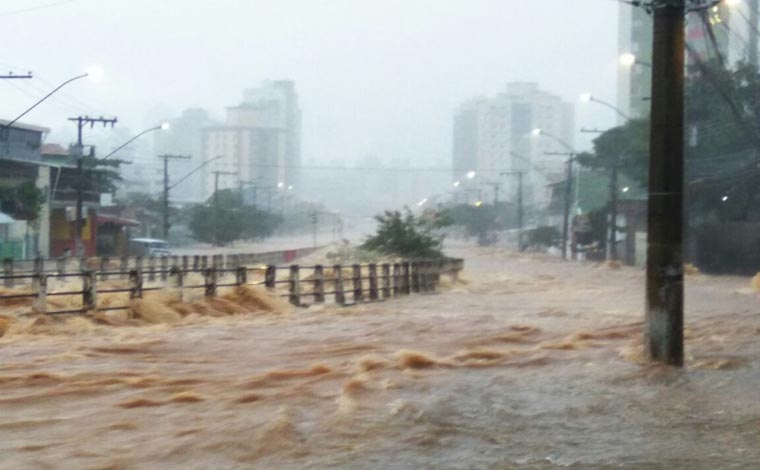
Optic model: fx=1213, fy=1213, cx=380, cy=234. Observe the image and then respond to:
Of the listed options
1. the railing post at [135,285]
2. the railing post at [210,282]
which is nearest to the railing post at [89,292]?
the railing post at [135,285]

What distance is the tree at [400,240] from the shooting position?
158 feet

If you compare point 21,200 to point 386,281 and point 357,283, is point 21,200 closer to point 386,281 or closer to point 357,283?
point 386,281

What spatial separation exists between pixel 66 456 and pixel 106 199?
5470 cm

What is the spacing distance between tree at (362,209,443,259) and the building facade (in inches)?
1493

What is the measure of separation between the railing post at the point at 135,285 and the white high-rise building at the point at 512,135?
113221 mm

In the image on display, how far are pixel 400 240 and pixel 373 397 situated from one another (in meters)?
37.1

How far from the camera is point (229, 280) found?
31375mm

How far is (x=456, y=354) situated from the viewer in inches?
607

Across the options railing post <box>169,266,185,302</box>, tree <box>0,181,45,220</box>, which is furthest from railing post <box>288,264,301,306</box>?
tree <box>0,181,45,220</box>

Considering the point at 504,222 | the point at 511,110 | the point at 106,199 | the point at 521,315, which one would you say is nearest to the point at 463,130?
the point at 511,110

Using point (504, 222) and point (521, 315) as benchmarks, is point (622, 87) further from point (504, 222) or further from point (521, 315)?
point (521, 315)

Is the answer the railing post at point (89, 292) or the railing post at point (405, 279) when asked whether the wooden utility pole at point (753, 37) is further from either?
the railing post at point (89, 292)

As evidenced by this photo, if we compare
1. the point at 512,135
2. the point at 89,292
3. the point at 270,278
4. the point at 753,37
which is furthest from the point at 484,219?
the point at 89,292

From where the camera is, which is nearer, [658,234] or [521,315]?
[658,234]
